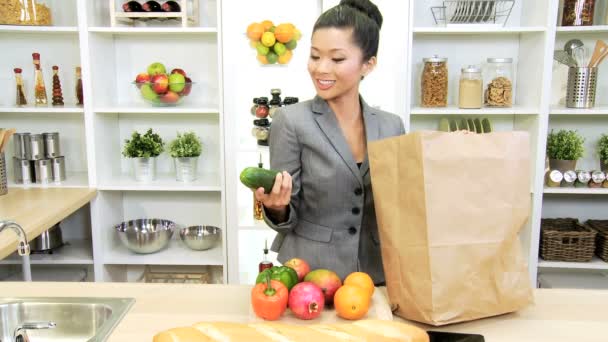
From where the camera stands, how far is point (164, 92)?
2633 mm

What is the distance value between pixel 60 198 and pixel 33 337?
4.04ft

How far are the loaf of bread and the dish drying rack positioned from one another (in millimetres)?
1914

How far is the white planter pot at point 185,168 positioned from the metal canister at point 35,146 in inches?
25.0

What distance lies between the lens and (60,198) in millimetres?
2406

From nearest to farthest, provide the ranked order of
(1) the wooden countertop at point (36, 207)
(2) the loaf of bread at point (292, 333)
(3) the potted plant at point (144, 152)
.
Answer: (2) the loaf of bread at point (292, 333) → (1) the wooden countertop at point (36, 207) → (3) the potted plant at point (144, 152)

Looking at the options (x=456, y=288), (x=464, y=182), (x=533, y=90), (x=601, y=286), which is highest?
(x=533, y=90)

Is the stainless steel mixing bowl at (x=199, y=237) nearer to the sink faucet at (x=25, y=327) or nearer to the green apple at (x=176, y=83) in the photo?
the green apple at (x=176, y=83)

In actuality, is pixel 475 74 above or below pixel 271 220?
above

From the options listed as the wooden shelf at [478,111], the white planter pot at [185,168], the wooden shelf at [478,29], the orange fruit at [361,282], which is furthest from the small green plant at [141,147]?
the orange fruit at [361,282]

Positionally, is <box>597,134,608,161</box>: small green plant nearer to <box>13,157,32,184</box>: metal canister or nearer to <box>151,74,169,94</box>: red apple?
<box>151,74,169,94</box>: red apple

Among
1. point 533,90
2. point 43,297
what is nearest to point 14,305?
point 43,297

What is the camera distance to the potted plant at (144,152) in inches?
107

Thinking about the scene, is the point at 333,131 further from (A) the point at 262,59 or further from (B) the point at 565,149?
(B) the point at 565,149

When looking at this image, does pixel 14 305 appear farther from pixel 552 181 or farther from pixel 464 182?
pixel 552 181
